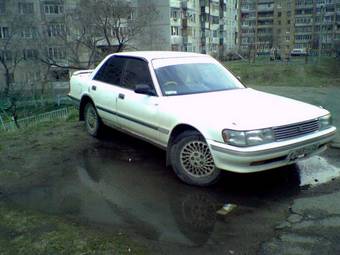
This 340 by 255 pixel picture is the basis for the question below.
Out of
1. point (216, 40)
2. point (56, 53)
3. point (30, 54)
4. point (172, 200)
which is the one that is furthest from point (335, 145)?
point (216, 40)

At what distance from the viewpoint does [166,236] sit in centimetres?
299

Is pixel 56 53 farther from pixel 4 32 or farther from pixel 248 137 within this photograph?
pixel 248 137

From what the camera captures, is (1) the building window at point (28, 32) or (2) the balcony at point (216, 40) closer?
(1) the building window at point (28, 32)

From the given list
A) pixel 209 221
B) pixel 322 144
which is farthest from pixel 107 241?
pixel 322 144

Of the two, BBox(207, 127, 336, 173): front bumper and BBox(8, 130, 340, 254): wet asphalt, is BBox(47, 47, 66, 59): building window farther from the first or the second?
BBox(207, 127, 336, 173): front bumper

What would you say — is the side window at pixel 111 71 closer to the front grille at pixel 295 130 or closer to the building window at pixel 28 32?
the front grille at pixel 295 130

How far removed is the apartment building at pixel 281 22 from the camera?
68.2 m

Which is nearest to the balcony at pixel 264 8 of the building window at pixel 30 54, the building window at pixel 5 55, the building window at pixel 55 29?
the building window at pixel 55 29

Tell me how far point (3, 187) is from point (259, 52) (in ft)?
205

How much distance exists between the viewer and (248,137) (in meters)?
3.44

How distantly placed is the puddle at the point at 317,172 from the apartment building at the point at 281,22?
62.4 m

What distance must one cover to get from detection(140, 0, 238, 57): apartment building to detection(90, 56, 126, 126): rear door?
26.2 metres

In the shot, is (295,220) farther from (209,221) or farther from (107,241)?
(107,241)

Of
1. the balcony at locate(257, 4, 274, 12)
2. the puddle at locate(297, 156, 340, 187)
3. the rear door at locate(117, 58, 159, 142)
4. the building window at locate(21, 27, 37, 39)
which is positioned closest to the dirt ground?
the rear door at locate(117, 58, 159, 142)
